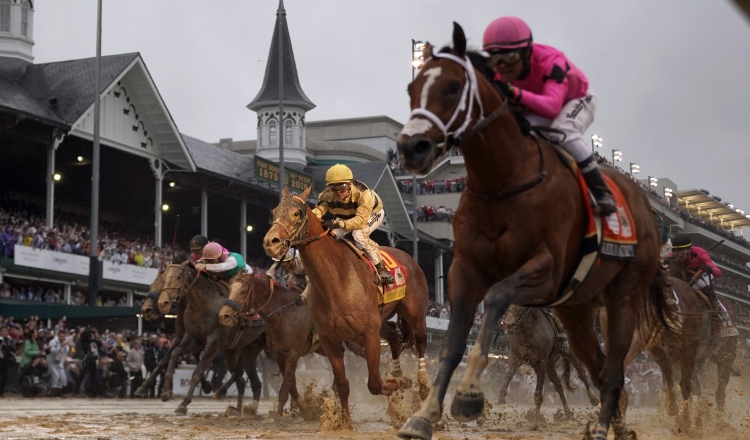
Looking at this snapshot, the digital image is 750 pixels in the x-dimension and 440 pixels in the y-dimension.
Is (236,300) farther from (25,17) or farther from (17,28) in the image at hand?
(25,17)

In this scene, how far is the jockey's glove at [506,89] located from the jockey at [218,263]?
10.2m

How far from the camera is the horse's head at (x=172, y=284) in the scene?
627 inches

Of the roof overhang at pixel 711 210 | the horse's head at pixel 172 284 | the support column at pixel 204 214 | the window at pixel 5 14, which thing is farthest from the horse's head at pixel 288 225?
the roof overhang at pixel 711 210

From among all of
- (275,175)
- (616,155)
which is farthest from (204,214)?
(616,155)

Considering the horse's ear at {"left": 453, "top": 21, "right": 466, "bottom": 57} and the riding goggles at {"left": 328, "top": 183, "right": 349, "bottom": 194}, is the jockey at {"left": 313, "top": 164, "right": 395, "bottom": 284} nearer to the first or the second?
the riding goggles at {"left": 328, "top": 183, "right": 349, "bottom": 194}

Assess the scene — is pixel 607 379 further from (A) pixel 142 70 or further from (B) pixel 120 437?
(A) pixel 142 70

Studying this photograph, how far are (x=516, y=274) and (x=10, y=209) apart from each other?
30199 millimetres

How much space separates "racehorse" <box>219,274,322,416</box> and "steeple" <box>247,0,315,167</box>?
51.1 m

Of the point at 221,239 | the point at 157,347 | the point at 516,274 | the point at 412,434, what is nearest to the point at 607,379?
the point at 516,274

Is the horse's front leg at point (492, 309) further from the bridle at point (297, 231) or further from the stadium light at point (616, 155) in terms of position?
the stadium light at point (616, 155)

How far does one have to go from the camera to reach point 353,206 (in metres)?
12.2

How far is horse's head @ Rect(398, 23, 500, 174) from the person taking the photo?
18.9ft

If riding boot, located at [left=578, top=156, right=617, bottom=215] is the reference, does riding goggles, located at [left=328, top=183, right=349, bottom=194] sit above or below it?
above

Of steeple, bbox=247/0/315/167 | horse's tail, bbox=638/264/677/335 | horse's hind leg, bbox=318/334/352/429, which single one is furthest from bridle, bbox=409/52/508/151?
steeple, bbox=247/0/315/167
